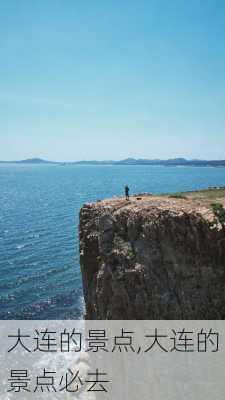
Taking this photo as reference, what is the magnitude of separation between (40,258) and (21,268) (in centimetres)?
540

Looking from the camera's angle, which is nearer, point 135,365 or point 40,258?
point 135,365

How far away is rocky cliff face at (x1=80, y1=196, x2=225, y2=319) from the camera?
2189 centimetres

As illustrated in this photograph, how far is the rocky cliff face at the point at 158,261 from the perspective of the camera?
21891 millimetres

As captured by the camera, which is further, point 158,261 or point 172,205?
point 172,205

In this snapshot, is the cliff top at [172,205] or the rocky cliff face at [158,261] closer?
the rocky cliff face at [158,261]

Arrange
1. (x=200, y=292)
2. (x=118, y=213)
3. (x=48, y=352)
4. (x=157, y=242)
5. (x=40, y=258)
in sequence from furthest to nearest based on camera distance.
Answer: (x=40, y=258)
(x=48, y=352)
(x=118, y=213)
(x=157, y=242)
(x=200, y=292)

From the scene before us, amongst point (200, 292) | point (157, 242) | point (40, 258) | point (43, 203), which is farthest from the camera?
point (43, 203)

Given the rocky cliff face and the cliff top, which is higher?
the cliff top

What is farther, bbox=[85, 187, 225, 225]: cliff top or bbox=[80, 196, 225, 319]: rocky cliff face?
bbox=[85, 187, 225, 225]: cliff top

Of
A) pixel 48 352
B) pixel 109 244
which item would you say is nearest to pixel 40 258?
pixel 48 352

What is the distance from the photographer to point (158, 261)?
23.9 metres

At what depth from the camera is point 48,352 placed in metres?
37.1

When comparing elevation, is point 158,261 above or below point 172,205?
below

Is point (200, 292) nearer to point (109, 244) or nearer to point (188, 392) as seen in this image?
point (188, 392)
